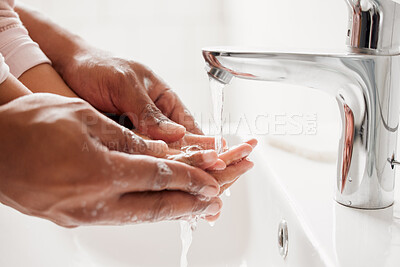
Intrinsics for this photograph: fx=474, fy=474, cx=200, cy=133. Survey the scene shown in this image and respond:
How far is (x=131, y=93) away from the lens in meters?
0.69

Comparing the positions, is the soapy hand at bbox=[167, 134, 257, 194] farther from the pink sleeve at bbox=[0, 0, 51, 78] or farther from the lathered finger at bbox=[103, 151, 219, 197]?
the pink sleeve at bbox=[0, 0, 51, 78]

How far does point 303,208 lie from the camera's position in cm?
54

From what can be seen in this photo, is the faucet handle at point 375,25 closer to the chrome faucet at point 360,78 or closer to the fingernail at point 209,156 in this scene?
the chrome faucet at point 360,78

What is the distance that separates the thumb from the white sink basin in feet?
0.45

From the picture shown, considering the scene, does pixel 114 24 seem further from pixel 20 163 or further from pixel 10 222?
pixel 20 163

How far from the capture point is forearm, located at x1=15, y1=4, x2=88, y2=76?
785 millimetres

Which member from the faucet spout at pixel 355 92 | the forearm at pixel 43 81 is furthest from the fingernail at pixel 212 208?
the forearm at pixel 43 81

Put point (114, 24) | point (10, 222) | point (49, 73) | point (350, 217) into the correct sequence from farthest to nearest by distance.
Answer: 1. point (114, 24)
2. point (49, 73)
3. point (10, 222)
4. point (350, 217)

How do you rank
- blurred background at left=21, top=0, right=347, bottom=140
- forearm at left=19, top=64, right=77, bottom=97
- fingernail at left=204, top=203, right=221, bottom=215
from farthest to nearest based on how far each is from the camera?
blurred background at left=21, top=0, right=347, bottom=140, forearm at left=19, top=64, right=77, bottom=97, fingernail at left=204, top=203, right=221, bottom=215

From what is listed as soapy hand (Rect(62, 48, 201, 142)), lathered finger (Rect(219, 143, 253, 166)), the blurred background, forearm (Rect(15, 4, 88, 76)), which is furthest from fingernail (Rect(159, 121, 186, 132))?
the blurred background

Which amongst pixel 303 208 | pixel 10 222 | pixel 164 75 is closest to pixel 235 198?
pixel 303 208

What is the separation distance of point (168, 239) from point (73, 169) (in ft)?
1.18

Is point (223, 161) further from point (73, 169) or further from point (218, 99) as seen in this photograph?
point (73, 169)

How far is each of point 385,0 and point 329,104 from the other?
14.0 inches
